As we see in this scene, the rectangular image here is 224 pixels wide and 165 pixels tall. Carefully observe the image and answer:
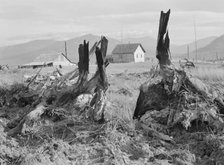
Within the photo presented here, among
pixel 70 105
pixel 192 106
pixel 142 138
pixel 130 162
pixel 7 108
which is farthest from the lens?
pixel 7 108

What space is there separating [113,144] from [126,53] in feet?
221

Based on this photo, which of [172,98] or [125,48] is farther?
[125,48]

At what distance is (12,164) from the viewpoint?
15.3 ft

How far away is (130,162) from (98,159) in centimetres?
40

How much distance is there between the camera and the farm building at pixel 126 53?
234ft

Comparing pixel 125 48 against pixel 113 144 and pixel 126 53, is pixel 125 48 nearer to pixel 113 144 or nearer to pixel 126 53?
pixel 126 53

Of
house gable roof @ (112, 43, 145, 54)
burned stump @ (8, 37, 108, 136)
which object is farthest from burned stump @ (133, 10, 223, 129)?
house gable roof @ (112, 43, 145, 54)

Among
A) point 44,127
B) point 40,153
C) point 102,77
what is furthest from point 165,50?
point 40,153

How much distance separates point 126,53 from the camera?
71.9 meters

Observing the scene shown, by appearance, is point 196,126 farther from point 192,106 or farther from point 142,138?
point 142,138

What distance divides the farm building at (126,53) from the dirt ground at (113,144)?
215 ft

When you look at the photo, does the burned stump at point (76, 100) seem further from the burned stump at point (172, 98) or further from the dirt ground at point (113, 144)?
the burned stump at point (172, 98)

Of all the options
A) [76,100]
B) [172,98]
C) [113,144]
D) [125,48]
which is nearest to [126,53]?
[125,48]

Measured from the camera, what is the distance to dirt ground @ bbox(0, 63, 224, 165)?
4.69 meters
